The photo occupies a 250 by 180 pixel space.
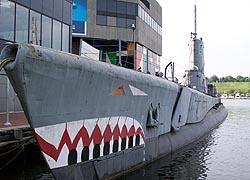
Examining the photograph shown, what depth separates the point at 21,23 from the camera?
72.8 ft

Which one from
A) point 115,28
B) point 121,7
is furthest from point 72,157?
point 121,7

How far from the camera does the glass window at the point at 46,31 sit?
24.2m

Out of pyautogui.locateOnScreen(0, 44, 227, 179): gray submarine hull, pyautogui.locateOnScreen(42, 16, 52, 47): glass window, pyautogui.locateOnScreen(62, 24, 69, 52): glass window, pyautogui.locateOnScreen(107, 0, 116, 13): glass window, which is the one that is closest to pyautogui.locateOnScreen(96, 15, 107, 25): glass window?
pyautogui.locateOnScreen(107, 0, 116, 13): glass window

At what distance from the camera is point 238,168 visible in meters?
15.6

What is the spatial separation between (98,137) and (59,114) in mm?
2103

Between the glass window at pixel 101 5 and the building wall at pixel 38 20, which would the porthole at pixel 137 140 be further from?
the glass window at pixel 101 5

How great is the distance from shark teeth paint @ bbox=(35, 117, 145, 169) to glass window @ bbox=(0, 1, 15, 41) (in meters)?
11.8

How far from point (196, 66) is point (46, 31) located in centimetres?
1682

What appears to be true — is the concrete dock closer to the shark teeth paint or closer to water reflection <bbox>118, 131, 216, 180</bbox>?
the shark teeth paint

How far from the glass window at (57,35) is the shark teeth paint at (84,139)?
1446cm

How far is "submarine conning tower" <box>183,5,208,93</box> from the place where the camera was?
33.1m

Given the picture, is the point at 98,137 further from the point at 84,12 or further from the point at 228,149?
the point at 84,12

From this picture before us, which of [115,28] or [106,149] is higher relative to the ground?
[115,28]

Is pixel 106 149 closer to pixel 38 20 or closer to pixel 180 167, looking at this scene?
pixel 180 167
